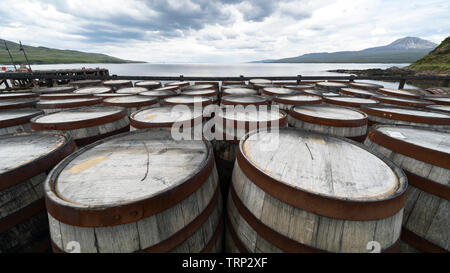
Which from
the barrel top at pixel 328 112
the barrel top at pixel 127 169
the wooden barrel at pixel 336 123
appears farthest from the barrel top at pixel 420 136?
the barrel top at pixel 127 169

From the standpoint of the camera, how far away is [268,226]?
1906mm

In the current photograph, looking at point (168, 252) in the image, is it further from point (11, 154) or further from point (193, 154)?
point (11, 154)

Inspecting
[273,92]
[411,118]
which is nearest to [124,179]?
[411,118]

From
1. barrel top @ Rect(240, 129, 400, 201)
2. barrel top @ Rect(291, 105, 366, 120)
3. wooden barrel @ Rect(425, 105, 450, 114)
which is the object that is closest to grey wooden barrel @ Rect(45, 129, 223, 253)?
barrel top @ Rect(240, 129, 400, 201)

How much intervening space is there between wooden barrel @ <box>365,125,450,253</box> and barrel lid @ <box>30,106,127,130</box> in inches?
182

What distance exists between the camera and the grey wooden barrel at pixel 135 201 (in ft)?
4.90

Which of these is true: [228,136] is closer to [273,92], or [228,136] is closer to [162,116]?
[162,116]

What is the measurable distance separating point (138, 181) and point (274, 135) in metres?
1.97

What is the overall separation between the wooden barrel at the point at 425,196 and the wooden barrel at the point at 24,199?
4280 millimetres

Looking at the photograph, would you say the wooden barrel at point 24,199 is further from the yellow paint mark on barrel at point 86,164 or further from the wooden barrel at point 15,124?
the wooden barrel at point 15,124

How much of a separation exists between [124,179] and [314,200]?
71.3 inches

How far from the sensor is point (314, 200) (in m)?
1.60
